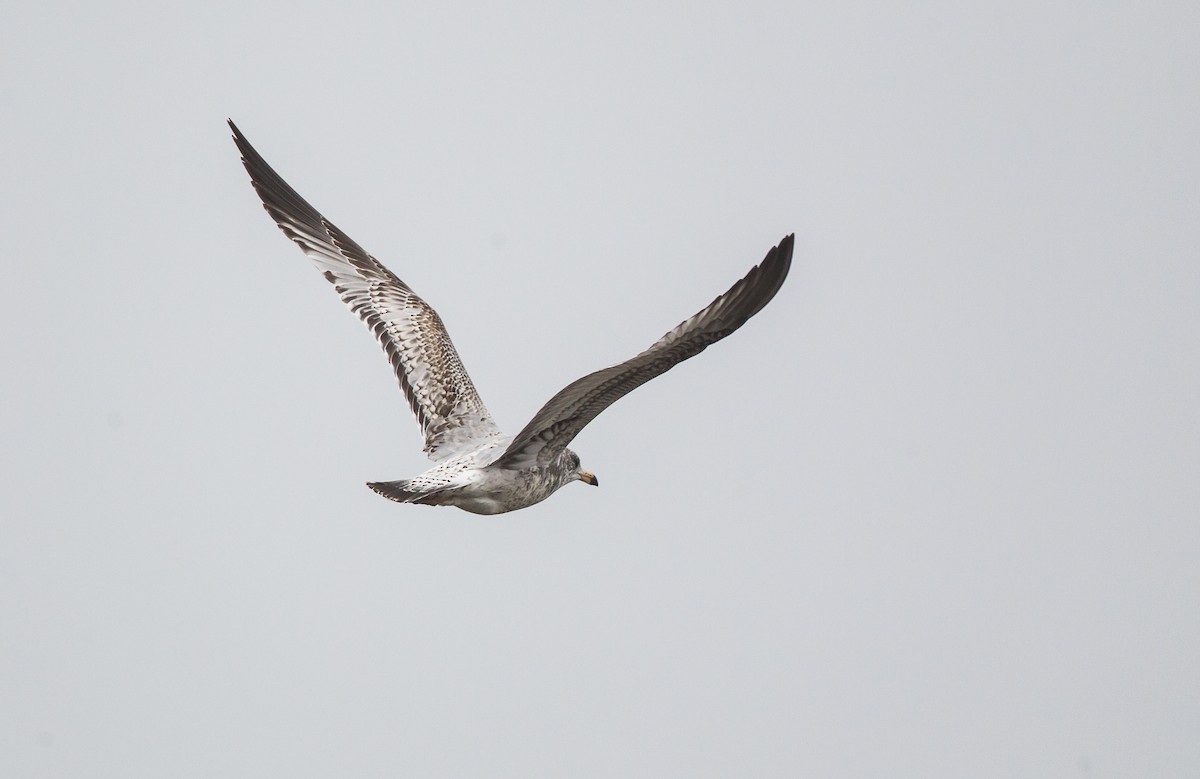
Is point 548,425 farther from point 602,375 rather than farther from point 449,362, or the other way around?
point 449,362

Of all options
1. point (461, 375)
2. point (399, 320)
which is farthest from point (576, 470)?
point (399, 320)

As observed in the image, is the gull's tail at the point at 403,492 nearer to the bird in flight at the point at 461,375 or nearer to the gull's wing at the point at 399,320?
the bird in flight at the point at 461,375

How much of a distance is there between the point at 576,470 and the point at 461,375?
176cm

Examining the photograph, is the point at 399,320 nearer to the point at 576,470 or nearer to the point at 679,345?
the point at 576,470

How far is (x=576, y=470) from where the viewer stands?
14.7 metres

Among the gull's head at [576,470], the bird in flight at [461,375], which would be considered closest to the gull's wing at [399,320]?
the bird in flight at [461,375]

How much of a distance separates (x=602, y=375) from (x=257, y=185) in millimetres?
7030

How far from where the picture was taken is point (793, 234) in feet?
35.8

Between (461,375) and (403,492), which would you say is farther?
→ (461,375)

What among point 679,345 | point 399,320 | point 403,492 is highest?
point 399,320

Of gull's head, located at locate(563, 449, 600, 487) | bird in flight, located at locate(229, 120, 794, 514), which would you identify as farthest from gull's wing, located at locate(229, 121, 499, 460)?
gull's head, located at locate(563, 449, 600, 487)

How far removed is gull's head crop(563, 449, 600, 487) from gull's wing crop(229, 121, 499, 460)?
0.99 metres

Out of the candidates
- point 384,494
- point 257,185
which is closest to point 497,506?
point 384,494

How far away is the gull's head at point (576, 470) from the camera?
14422 mm
